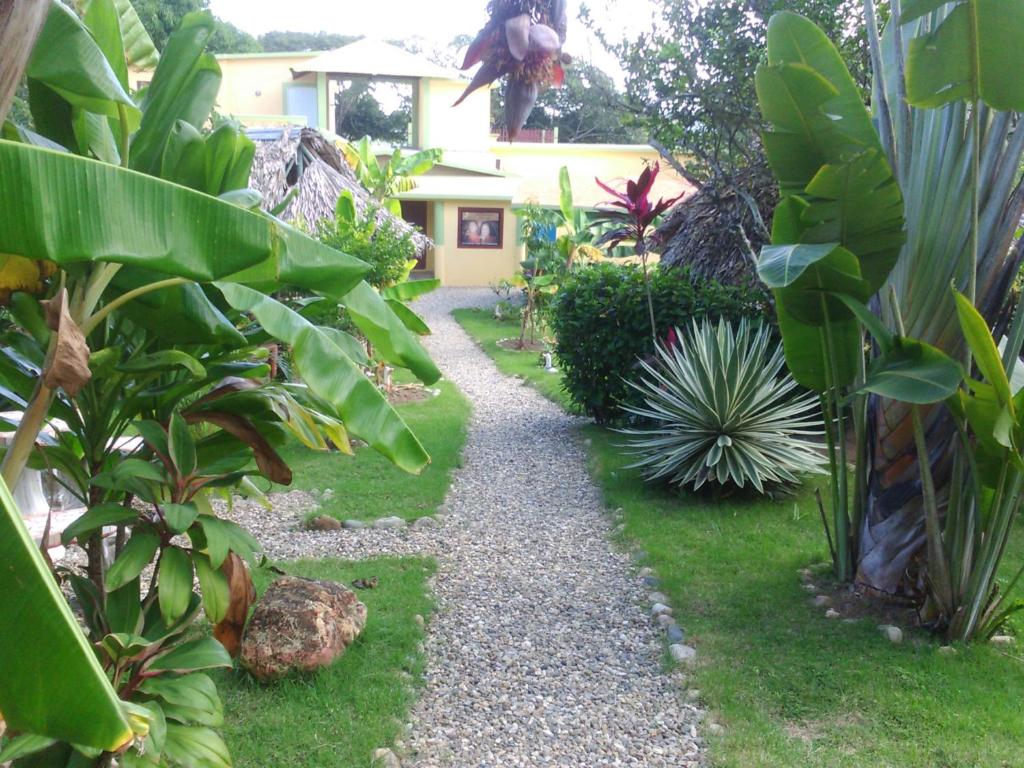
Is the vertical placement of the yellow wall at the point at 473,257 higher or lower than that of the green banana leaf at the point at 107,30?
lower

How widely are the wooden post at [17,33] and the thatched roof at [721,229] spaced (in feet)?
23.1

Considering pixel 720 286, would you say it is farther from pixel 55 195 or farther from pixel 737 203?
pixel 55 195

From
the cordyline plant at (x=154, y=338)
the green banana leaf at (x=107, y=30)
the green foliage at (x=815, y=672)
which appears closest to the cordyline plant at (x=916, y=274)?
the green foliage at (x=815, y=672)

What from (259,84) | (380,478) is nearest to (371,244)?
(380,478)

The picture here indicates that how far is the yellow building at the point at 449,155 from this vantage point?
27.3 m

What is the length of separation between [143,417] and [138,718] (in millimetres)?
1503

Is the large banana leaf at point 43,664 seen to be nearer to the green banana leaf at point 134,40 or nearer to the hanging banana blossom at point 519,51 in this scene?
the hanging banana blossom at point 519,51

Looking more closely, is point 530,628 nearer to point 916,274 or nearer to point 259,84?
point 916,274

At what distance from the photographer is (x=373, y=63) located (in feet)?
89.1

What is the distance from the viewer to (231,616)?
3807 millimetres

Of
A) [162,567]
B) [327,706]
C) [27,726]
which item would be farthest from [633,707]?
[27,726]

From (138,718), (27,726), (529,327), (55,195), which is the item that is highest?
(55,195)

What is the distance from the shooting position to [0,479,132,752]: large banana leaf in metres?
1.86

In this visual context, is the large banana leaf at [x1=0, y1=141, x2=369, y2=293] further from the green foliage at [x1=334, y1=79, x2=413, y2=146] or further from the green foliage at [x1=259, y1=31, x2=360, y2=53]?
the green foliage at [x1=259, y1=31, x2=360, y2=53]
